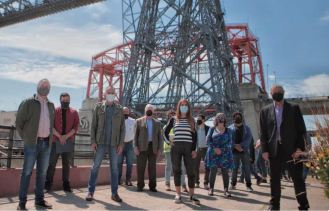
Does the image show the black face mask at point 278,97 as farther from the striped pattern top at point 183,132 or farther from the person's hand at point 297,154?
the striped pattern top at point 183,132

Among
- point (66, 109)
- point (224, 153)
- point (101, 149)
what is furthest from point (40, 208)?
point (224, 153)

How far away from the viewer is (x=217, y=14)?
1809 centimetres

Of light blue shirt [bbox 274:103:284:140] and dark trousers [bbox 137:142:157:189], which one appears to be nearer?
light blue shirt [bbox 274:103:284:140]

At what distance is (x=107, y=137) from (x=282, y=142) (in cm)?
276

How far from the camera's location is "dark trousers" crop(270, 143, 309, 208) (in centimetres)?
396

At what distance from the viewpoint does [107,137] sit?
16.4 ft

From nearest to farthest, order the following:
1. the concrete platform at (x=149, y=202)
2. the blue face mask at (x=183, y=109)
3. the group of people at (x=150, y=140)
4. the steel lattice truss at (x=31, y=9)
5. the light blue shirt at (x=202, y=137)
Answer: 1. the group of people at (x=150, y=140)
2. the concrete platform at (x=149, y=202)
3. the blue face mask at (x=183, y=109)
4. the light blue shirt at (x=202, y=137)
5. the steel lattice truss at (x=31, y=9)

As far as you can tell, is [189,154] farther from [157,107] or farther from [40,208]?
[157,107]

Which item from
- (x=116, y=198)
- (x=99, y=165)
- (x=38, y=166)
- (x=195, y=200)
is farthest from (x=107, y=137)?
(x=195, y=200)

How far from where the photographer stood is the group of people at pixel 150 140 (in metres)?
4.05

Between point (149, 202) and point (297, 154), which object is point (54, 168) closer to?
point (149, 202)

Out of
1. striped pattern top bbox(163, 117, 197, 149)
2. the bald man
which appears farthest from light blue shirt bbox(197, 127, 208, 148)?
the bald man

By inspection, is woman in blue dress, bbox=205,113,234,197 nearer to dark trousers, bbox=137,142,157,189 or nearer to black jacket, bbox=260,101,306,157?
dark trousers, bbox=137,142,157,189

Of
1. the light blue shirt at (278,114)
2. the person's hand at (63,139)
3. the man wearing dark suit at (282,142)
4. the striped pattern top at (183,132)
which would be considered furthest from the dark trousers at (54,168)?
the light blue shirt at (278,114)
